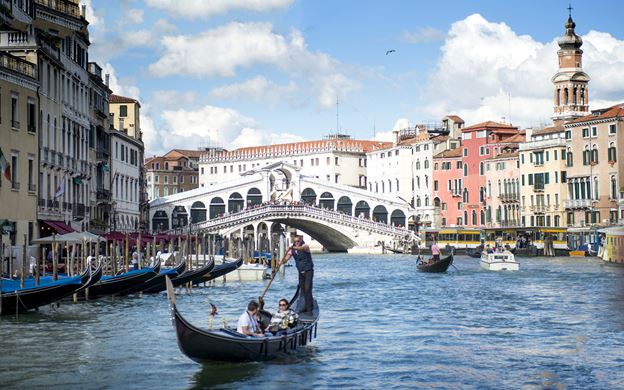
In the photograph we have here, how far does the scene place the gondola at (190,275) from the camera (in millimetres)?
25798

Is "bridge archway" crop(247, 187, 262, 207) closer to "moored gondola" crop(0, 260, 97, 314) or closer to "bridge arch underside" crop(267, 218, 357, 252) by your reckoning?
"bridge arch underside" crop(267, 218, 357, 252)

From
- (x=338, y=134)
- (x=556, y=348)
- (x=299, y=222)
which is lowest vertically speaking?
(x=556, y=348)

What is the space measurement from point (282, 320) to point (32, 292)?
558cm

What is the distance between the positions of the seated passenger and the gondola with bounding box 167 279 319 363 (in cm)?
8

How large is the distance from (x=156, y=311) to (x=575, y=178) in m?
34.9

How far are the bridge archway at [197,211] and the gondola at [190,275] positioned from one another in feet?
118

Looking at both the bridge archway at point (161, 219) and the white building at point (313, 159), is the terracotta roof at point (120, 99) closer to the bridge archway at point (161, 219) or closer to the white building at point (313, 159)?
the bridge archway at point (161, 219)

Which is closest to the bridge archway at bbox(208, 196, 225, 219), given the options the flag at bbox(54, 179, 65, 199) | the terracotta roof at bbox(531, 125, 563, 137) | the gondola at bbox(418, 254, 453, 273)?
the terracotta roof at bbox(531, 125, 563, 137)

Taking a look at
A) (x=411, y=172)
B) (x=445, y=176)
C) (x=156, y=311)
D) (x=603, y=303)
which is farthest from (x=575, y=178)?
(x=156, y=311)

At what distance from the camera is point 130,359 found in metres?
14.2

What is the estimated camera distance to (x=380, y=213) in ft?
219

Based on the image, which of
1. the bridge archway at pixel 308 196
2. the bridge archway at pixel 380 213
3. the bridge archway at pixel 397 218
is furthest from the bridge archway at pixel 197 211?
Result: the bridge archway at pixel 397 218

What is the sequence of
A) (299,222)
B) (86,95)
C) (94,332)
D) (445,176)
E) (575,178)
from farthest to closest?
1. (445,176)
2. (299,222)
3. (575,178)
4. (86,95)
5. (94,332)

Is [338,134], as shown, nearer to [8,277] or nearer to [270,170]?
[270,170]
